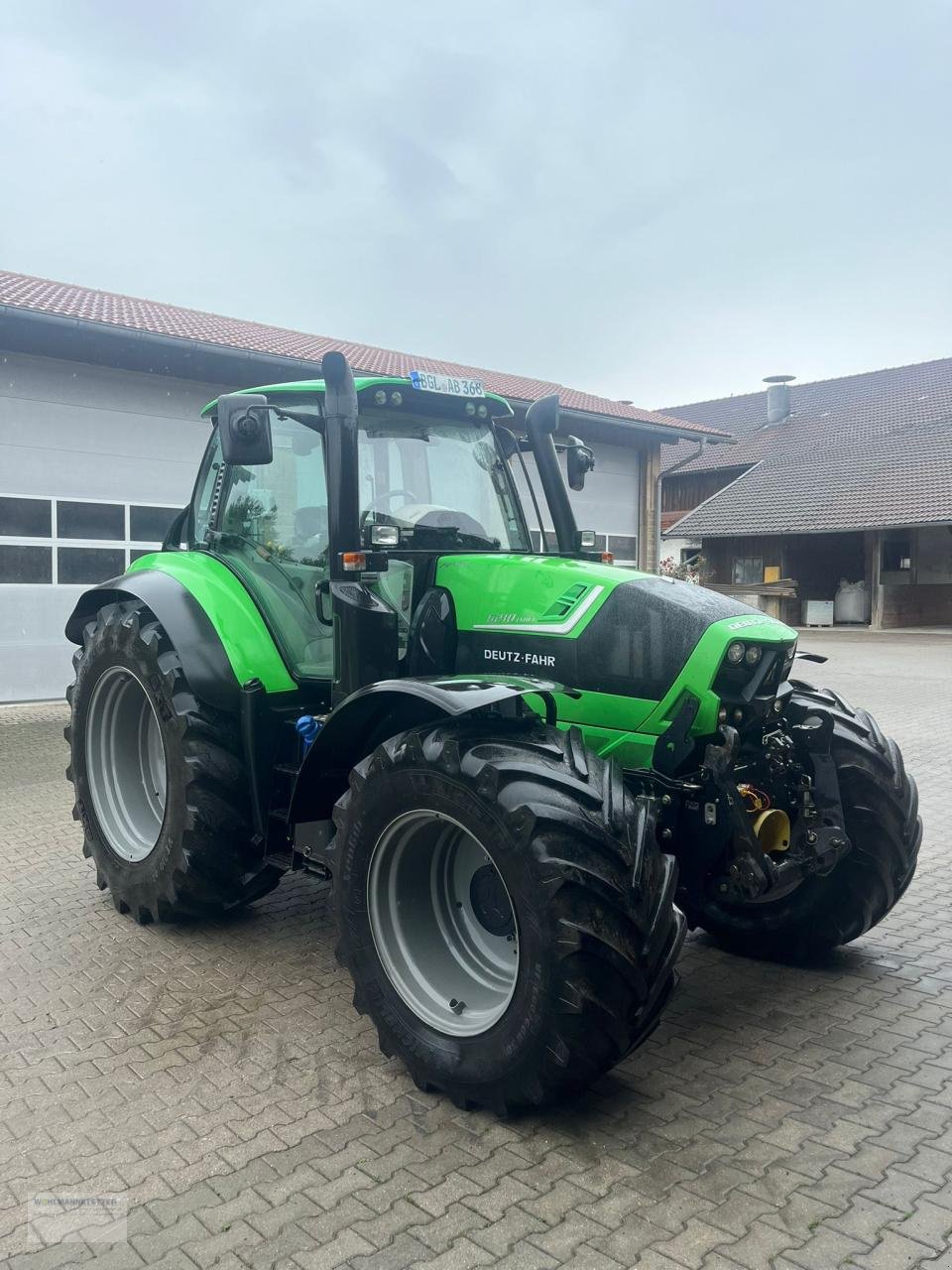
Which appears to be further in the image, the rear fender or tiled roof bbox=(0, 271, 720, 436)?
tiled roof bbox=(0, 271, 720, 436)

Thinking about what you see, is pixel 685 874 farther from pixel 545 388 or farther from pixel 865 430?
pixel 865 430

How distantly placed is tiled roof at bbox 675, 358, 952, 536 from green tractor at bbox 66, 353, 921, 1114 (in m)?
23.1

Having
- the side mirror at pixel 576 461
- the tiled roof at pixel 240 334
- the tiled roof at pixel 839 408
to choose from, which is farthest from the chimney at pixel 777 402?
the side mirror at pixel 576 461

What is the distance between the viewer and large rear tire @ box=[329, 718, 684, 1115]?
2.85m

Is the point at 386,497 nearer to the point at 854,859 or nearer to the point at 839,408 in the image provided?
the point at 854,859

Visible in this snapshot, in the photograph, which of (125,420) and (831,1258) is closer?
(831,1258)

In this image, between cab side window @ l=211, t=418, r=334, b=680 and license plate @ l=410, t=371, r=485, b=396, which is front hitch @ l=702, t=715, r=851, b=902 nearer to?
cab side window @ l=211, t=418, r=334, b=680

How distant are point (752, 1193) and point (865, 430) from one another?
31950 millimetres

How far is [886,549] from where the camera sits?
92.8 ft

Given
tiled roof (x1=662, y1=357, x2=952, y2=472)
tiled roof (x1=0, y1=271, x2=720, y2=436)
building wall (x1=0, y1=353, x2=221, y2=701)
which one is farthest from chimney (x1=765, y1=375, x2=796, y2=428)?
building wall (x1=0, y1=353, x2=221, y2=701)

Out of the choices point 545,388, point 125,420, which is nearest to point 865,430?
point 545,388

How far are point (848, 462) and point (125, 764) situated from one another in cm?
2823

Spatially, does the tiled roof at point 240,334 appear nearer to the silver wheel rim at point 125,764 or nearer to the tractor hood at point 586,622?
the silver wheel rim at point 125,764

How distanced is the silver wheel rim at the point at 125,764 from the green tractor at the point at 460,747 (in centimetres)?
1
